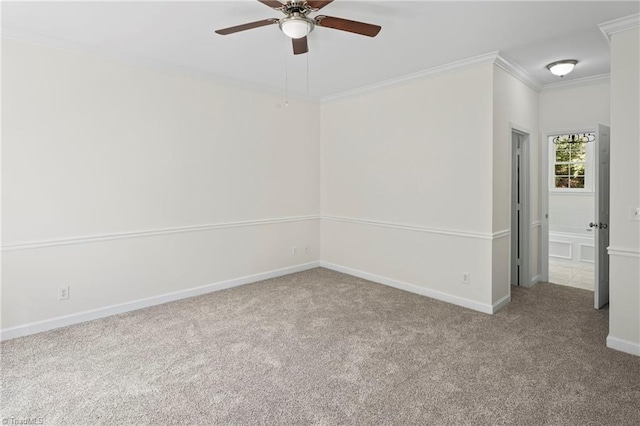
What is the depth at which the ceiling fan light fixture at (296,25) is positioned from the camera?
2410 millimetres

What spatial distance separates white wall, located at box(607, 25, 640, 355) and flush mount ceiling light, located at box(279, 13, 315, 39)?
7.91ft

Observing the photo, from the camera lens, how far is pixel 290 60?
3801mm

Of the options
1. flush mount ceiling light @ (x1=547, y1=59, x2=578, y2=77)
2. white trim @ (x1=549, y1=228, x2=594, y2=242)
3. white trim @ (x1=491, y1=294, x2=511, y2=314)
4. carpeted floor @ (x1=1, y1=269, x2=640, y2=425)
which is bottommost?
carpeted floor @ (x1=1, y1=269, x2=640, y2=425)

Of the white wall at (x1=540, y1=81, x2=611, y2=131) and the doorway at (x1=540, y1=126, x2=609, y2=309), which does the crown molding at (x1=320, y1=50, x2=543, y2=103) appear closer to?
the white wall at (x1=540, y1=81, x2=611, y2=131)

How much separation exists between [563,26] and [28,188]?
466cm

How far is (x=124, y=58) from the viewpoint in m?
3.55

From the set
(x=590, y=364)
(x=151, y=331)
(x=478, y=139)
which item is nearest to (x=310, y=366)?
(x=151, y=331)

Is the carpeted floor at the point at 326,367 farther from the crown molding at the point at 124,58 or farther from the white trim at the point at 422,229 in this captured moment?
the crown molding at the point at 124,58

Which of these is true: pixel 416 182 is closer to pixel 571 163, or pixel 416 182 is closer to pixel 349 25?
pixel 349 25

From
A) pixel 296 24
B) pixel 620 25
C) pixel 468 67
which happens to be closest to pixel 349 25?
pixel 296 24

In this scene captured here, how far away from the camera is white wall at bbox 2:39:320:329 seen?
3109mm

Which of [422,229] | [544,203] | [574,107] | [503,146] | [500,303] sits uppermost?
[574,107]

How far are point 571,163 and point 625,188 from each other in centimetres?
389

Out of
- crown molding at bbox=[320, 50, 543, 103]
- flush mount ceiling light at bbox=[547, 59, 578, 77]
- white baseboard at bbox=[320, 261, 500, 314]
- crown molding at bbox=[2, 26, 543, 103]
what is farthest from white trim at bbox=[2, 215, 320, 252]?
flush mount ceiling light at bbox=[547, 59, 578, 77]
